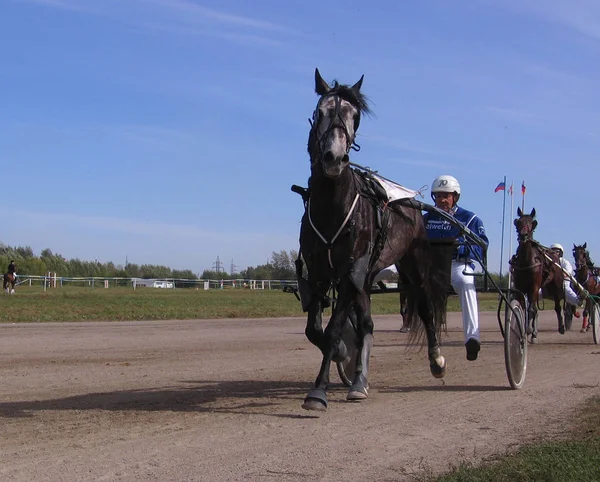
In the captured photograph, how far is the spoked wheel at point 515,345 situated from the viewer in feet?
25.3

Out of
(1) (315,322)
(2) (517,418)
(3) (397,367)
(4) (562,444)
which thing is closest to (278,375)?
(3) (397,367)

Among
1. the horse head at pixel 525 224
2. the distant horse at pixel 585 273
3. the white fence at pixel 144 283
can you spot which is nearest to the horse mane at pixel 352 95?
the horse head at pixel 525 224

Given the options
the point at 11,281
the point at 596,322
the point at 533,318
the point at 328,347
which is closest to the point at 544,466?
the point at 328,347

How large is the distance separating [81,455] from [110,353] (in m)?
6.36

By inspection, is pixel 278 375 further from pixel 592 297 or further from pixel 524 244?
pixel 592 297

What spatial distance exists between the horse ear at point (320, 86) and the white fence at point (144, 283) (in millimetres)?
40723

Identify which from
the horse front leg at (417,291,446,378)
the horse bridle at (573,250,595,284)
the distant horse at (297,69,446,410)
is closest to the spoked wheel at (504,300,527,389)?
the horse front leg at (417,291,446,378)

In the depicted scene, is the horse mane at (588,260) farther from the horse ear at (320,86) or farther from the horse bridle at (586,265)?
the horse ear at (320,86)

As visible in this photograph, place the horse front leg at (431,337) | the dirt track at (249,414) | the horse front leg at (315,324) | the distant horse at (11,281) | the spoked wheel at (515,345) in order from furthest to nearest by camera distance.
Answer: the distant horse at (11,281), the horse front leg at (431,337), the spoked wheel at (515,345), the horse front leg at (315,324), the dirt track at (249,414)

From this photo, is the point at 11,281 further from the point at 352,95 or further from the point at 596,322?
the point at 352,95

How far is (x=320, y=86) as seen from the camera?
6.46 meters

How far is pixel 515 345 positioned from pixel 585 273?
11.4m

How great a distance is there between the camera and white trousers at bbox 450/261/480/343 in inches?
307

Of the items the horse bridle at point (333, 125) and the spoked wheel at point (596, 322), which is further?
the spoked wheel at point (596, 322)
